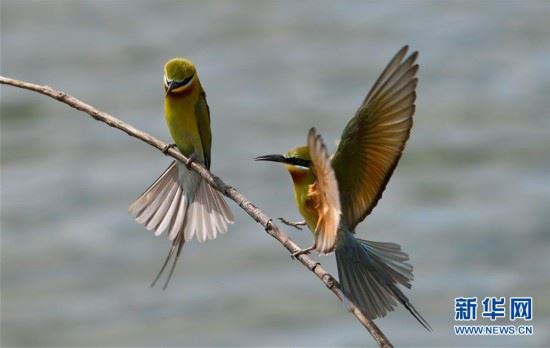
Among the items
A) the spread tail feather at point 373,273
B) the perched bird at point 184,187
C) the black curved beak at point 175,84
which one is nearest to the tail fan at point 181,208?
the perched bird at point 184,187

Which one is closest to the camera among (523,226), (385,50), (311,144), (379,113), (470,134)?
(311,144)

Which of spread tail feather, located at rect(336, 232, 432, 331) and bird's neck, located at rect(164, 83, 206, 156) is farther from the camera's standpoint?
bird's neck, located at rect(164, 83, 206, 156)

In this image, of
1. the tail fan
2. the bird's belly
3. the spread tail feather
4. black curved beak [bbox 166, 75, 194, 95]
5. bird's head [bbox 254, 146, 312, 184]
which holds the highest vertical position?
black curved beak [bbox 166, 75, 194, 95]

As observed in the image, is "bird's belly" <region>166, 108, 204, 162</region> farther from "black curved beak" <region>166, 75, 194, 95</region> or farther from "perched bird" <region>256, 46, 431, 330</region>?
"perched bird" <region>256, 46, 431, 330</region>

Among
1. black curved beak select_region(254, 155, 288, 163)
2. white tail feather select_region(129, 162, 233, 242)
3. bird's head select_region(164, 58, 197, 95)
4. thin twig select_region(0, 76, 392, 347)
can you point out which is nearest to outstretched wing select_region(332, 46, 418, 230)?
black curved beak select_region(254, 155, 288, 163)

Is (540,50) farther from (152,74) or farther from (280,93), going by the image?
(152,74)

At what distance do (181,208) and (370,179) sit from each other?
78 cm

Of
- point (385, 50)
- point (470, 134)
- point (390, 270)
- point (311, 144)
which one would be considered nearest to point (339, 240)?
point (390, 270)

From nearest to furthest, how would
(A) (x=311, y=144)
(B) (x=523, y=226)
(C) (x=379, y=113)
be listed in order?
(A) (x=311, y=144), (C) (x=379, y=113), (B) (x=523, y=226)

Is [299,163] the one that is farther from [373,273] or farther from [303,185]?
[373,273]

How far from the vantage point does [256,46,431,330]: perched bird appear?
7.70ft

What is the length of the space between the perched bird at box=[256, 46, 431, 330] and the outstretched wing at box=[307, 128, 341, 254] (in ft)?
0.10

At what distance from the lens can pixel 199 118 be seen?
3250 millimetres

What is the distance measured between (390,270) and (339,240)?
15cm
